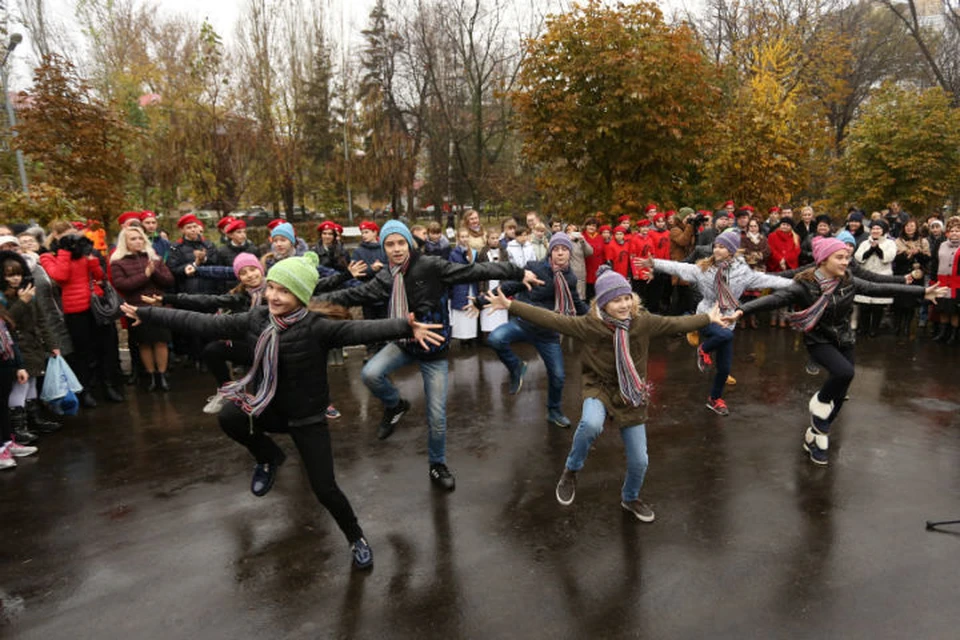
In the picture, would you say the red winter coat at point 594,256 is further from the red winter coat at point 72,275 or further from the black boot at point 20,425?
the black boot at point 20,425

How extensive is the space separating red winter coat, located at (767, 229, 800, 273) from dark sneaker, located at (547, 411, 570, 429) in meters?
7.21

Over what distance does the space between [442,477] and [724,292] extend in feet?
12.1

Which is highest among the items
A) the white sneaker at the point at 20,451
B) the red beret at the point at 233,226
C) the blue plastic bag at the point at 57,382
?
the red beret at the point at 233,226

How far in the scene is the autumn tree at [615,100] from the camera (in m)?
12.9

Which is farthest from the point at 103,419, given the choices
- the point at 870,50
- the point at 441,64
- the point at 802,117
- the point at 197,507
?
the point at 870,50

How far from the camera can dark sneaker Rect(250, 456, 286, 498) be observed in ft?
15.6

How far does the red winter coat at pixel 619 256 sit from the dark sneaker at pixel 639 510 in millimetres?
7681

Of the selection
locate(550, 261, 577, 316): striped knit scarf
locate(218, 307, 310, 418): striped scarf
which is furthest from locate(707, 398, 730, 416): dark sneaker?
locate(218, 307, 310, 418): striped scarf

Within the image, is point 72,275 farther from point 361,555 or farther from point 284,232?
point 361,555

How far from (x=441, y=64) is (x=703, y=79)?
71.2ft

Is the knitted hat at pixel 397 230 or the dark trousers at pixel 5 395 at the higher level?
the knitted hat at pixel 397 230

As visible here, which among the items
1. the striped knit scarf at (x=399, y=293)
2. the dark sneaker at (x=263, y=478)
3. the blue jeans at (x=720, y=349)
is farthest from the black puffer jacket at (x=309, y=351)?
the blue jeans at (x=720, y=349)

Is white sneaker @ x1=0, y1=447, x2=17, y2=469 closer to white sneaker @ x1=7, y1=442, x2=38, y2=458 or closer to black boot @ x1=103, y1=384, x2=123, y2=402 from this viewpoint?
white sneaker @ x1=7, y1=442, x2=38, y2=458

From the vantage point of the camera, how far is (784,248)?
11.6m
